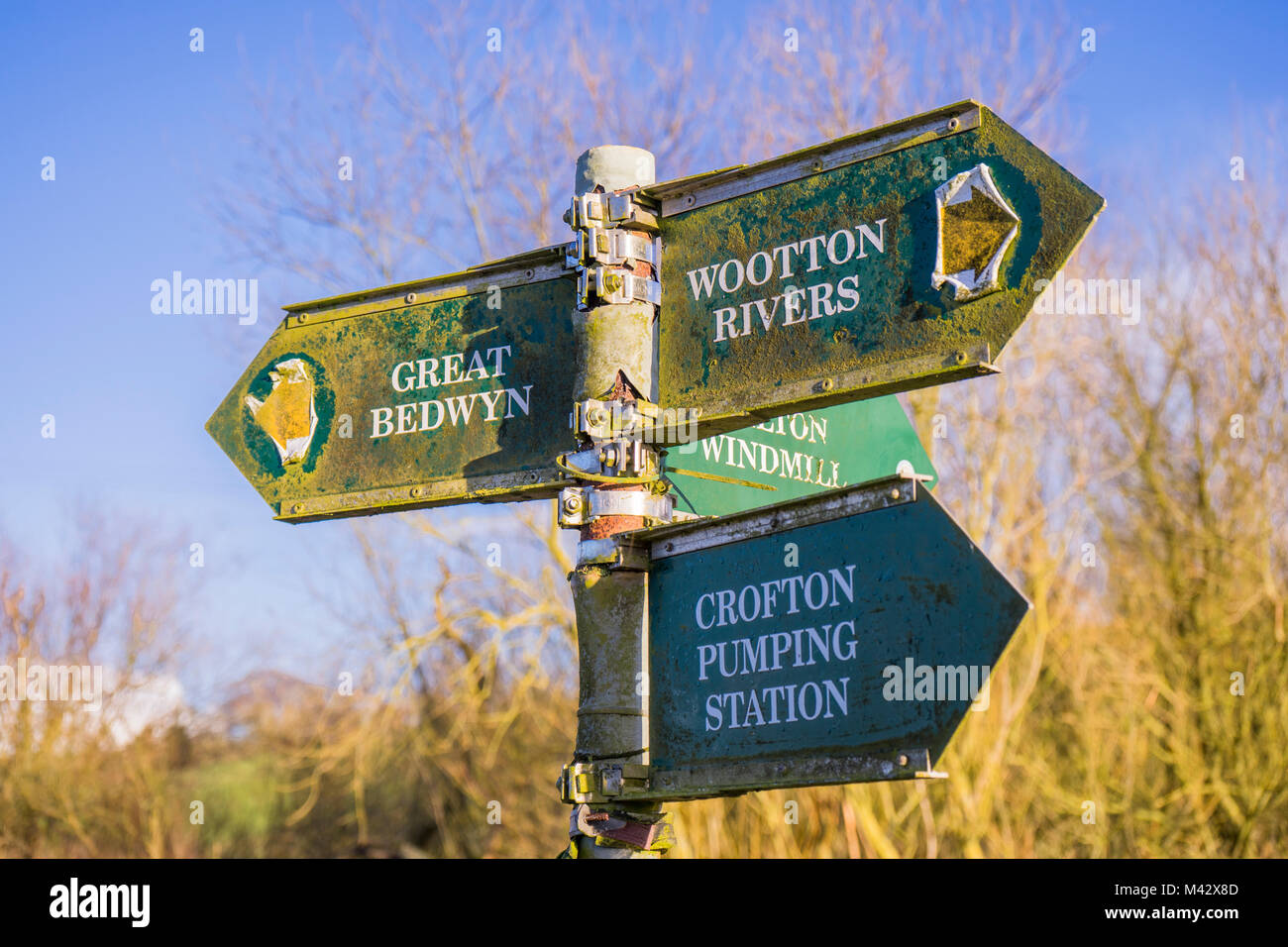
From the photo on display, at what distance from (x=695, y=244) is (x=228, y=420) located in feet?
4.11

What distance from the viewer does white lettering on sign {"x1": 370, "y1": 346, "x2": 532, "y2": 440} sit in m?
3.16

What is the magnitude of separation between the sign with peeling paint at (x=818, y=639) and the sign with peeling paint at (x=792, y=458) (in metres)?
0.46

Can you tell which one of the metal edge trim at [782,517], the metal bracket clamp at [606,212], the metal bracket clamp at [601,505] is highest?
the metal bracket clamp at [606,212]

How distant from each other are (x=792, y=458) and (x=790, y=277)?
2.57ft

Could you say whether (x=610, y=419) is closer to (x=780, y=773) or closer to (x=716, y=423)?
(x=716, y=423)

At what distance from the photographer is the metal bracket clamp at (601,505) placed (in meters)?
2.92

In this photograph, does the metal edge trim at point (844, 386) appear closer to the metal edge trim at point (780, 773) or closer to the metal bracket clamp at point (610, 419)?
the metal bracket clamp at point (610, 419)

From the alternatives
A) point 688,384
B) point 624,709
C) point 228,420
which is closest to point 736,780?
point 624,709

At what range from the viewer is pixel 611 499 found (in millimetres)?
2920

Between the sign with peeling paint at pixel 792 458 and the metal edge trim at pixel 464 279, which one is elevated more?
the metal edge trim at pixel 464 279

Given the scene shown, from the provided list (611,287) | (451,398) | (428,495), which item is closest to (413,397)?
(451,398)
